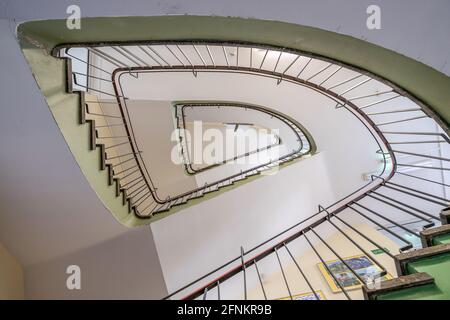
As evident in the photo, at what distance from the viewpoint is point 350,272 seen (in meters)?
4.19

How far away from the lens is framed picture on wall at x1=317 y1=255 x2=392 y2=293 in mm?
3951

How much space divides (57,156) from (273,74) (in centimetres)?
210

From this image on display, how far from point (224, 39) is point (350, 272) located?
4533 millimetres

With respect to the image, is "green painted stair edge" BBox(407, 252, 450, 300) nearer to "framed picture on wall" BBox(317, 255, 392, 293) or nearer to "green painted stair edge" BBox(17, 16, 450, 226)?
A: "green painted stair edge" BBox(17, 16, 450, 226)

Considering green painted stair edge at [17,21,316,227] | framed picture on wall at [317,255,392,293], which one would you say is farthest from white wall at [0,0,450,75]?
framed picture on wall at [317,255,392,293]

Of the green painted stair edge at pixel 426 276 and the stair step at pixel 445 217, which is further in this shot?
the stair step at pixel 445 217

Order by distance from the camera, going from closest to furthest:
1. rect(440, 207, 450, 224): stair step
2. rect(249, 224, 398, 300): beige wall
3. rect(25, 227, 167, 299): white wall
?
1. rect(440, 207, 450, 224): stair step
2. rect(25, 227, 167, 299): white wall
3. rect(249, 224, 398, 300): beige wall

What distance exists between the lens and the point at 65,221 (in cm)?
215

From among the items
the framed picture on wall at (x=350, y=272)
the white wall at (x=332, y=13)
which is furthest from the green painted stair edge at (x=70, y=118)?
the framed picture on wall at (x=350, y=272)

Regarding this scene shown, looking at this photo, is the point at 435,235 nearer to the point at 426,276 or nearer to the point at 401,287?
the point at 426,276

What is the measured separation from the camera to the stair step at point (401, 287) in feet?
4.64

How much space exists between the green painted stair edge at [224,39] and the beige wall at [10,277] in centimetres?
181

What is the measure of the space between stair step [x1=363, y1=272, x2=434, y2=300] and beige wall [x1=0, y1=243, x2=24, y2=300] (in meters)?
3.27

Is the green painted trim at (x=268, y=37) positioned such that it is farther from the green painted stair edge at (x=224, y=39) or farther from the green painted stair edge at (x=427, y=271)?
the green painted stair edge at (x=427, y=271)
